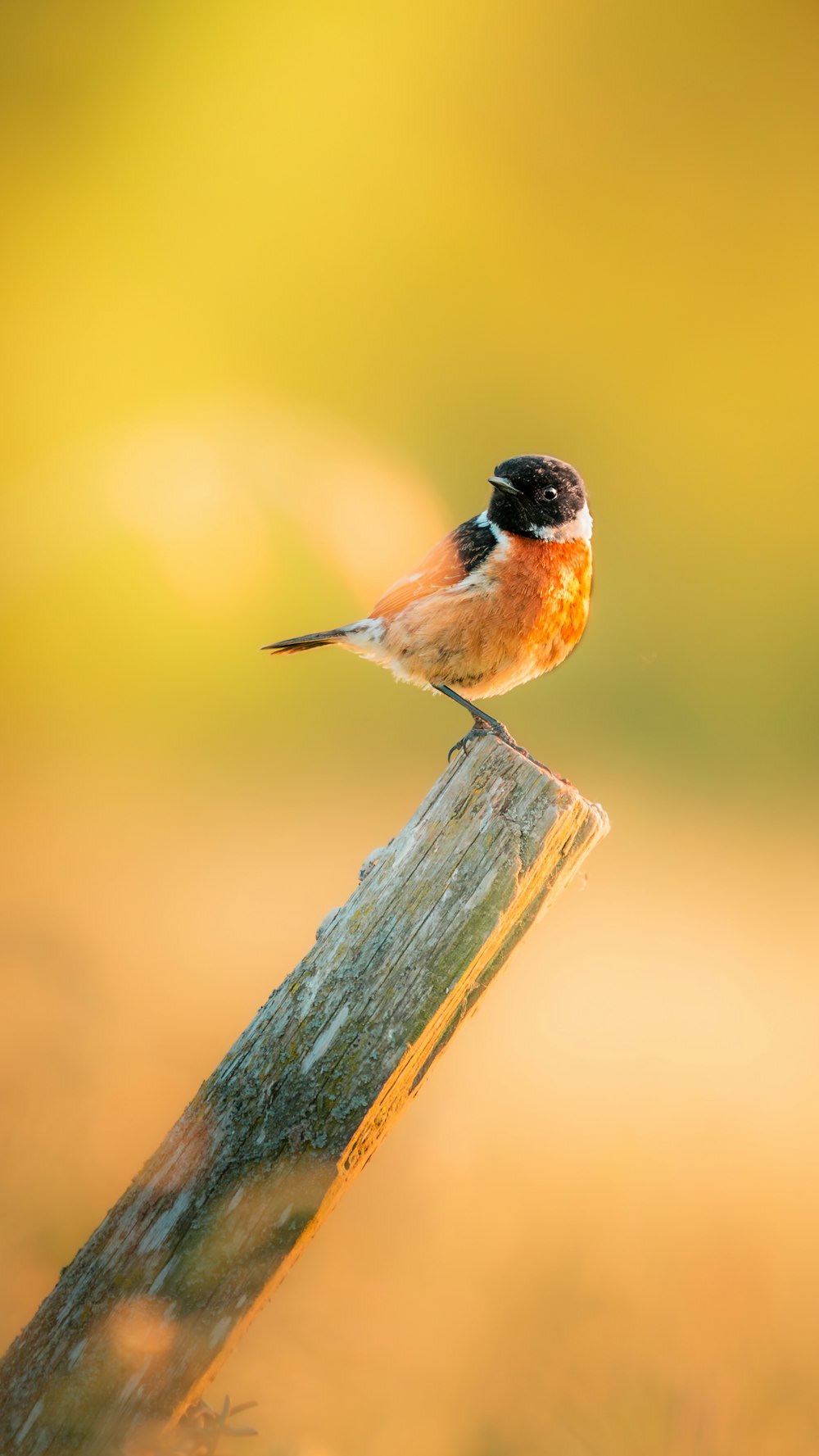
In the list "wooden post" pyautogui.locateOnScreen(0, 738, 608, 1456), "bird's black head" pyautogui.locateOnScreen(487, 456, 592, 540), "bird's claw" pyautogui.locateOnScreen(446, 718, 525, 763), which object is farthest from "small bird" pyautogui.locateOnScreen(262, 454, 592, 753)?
"wooden post" pyautogui.locateOnScreen(0, 738, 608, 1456)

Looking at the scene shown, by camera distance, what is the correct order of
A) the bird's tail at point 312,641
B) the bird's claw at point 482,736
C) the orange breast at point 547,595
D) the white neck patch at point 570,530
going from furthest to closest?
the bird's tail at point 312,641 → the white neck patch at point 570,530 → the orange breast at point 547,595 → the bird's claw at point 482,736

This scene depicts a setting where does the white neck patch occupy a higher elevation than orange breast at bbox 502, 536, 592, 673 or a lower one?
higher

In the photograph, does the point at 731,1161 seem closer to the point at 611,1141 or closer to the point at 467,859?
the point at 611,1141

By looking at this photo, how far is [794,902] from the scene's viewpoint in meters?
7.22

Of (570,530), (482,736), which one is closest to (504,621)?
(570,530)

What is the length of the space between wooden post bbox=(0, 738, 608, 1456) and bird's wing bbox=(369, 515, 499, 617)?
95.0 inches

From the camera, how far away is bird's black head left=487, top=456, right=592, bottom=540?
173 inches

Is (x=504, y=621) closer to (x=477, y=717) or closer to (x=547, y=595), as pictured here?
(x=547, y=595)

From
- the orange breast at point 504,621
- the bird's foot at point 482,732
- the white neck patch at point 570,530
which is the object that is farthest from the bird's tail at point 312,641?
the white neck patch at point 570,530

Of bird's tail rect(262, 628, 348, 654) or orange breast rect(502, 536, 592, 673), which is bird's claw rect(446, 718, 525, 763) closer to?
orange breast rect(502, 536, 592, 673)

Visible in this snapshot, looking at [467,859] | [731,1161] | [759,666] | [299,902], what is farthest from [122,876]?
[759,666]

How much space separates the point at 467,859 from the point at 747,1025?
4659 mm

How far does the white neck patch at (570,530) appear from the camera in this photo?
14.4 ft

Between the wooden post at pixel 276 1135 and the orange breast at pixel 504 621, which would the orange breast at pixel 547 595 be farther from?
the wooden post at pixel 276 1135
